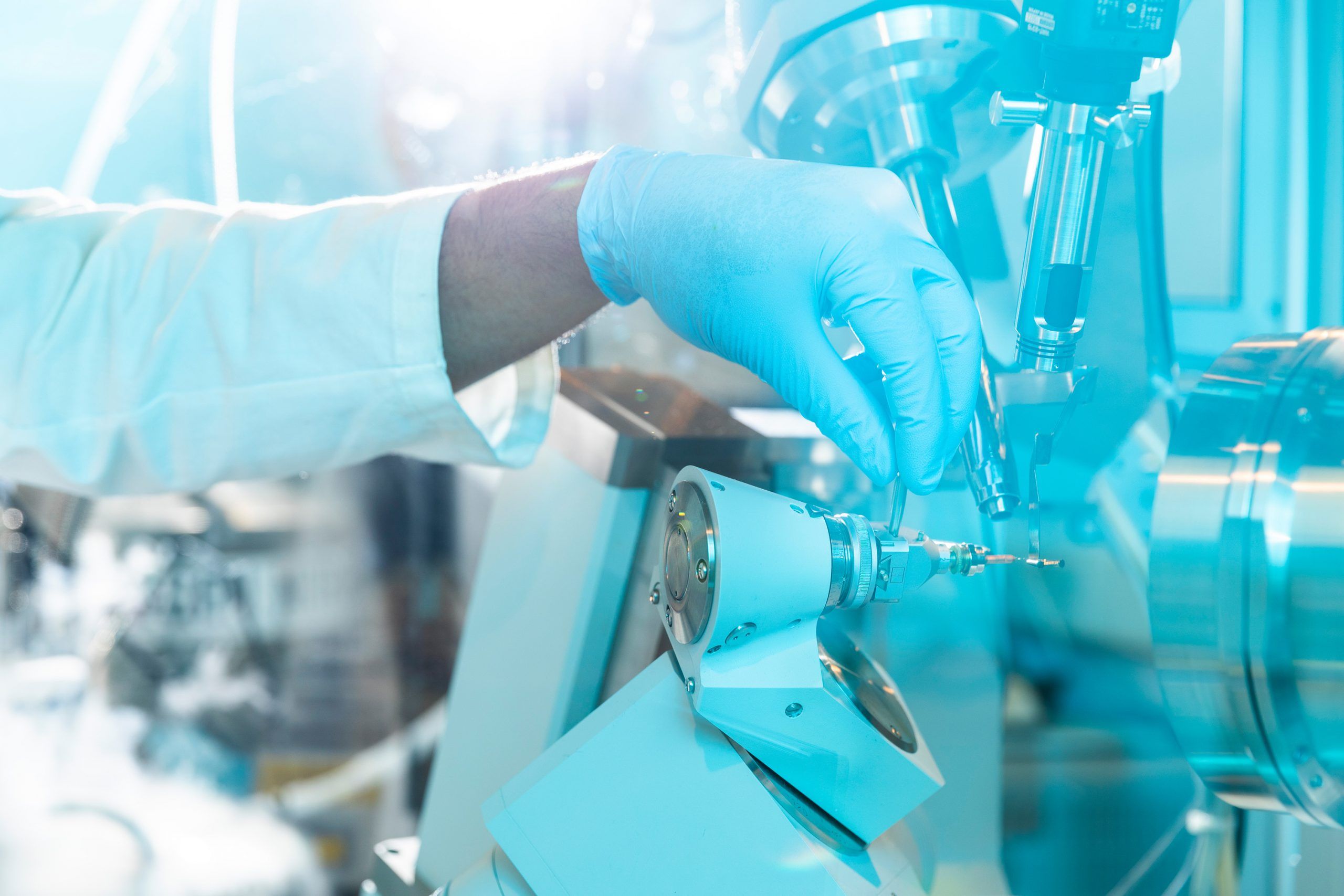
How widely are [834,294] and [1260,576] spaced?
Result: 27 centimetres

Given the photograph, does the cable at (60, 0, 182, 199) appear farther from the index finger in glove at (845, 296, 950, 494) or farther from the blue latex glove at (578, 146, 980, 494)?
the index finger in glove at (845, 296, 950, 494)

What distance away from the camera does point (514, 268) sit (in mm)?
785

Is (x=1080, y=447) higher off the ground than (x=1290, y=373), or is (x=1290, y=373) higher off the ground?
(x=1290, y=373)

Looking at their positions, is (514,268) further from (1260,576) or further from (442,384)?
(1260,576)

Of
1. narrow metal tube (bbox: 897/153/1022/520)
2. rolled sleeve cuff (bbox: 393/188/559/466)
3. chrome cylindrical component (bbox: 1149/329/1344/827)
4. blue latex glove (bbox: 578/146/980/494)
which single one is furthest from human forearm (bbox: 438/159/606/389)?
chrome cylindrical component (bbox: 1149/329/1344/827)

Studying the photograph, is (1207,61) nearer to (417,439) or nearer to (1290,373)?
(1290,373)

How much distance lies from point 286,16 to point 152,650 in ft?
3.05

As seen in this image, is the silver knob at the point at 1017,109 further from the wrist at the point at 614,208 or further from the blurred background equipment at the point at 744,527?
the wrist at the point at 614,208

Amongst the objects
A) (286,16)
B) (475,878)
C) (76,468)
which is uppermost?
(286,16)

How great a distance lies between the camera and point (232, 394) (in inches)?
31.0

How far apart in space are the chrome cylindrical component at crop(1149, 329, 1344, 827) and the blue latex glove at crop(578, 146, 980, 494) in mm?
134

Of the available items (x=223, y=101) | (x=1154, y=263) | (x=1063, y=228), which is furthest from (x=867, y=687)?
(x=223, y=101)

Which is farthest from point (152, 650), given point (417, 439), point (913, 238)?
point (913, 238)

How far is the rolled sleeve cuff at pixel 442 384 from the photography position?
0.76 meters
